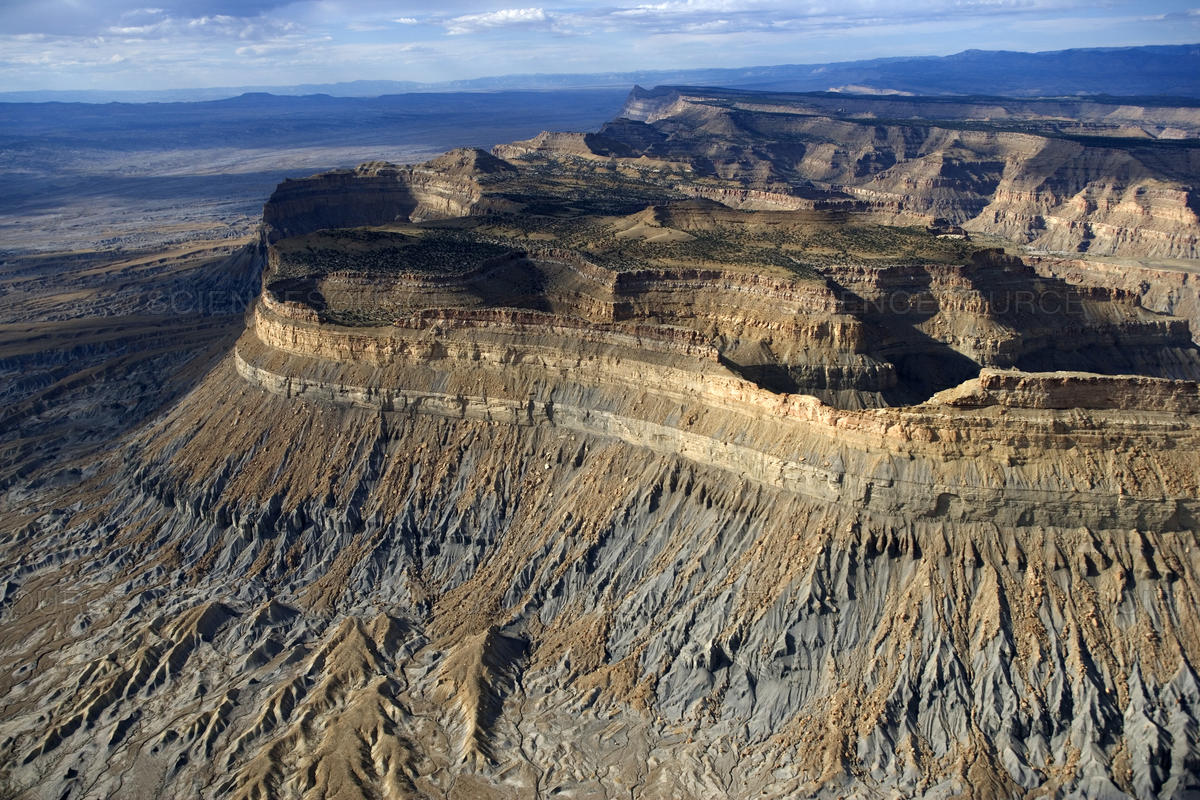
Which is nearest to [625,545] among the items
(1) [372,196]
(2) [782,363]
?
(2) [782,363]

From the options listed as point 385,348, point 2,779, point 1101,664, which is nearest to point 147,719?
point 2,779

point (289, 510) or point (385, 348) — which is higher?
point (385, 348)

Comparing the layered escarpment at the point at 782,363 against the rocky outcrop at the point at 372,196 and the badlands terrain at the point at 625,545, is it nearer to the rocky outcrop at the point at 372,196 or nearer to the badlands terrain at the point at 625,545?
the badlands terrain at the point at 625,545

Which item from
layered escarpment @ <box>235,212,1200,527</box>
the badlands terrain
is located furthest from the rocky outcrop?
the badlands terrain

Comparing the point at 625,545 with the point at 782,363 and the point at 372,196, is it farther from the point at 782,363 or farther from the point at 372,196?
the point at 372,196

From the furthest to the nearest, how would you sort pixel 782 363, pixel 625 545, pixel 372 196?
pixel 372 196 < pixel 782 363 < pixel 625 545

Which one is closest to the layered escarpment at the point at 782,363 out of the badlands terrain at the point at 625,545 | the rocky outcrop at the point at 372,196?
the badlands terrain at the point at 625,545

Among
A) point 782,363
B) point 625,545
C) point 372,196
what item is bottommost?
point 625,545

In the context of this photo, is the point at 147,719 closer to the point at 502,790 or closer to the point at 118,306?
the point at 502,790
